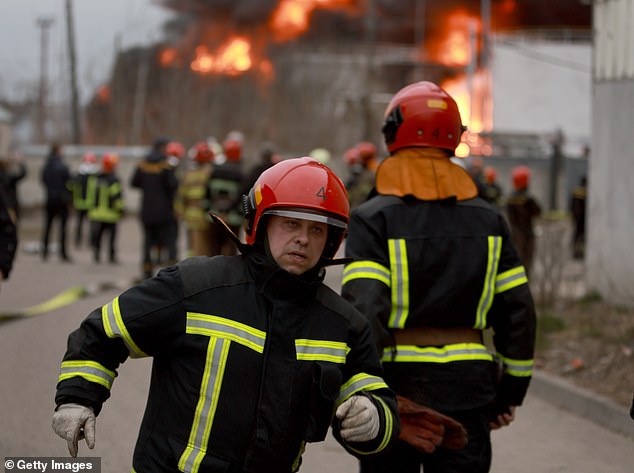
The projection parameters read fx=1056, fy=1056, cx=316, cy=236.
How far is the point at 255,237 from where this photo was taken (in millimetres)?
3283

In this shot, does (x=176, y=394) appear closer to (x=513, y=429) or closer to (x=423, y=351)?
(x=423, y=351)

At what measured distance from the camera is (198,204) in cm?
1405

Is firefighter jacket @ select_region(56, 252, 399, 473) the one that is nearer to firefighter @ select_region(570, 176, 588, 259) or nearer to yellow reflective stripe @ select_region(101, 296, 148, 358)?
yellow reflective stripe @ select_region(101, 296, 148, 358)

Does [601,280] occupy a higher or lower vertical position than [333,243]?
lower

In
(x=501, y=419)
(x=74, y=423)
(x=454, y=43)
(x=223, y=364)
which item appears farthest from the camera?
(x=454, y=43)

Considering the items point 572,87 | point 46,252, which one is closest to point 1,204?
point 46,252

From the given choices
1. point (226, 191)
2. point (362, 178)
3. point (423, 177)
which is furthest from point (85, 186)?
point (423, 177)

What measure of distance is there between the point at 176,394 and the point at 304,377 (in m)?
0.39

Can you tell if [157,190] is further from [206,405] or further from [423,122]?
[206,405]

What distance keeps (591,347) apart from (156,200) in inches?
283

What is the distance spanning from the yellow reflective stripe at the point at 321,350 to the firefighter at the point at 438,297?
2.22 ft

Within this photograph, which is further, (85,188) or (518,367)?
(85,188)

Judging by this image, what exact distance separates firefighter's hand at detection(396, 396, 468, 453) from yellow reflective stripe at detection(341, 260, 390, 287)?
1.56 feet

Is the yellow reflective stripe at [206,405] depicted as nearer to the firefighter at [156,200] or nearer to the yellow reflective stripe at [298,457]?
the yellow reflective stripe at [298,457]
